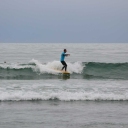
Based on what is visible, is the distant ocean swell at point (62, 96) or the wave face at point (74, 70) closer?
the distant ocean swell at point (62, 96)

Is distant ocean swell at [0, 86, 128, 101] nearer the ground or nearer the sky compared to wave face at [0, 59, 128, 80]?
nearer the ground

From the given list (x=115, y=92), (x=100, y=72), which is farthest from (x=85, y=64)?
(x=115, y=92)

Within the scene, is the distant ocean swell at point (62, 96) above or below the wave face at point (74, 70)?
below

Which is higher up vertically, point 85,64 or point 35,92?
point 85,64

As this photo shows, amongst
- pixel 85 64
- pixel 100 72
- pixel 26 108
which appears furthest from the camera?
pixel 85 64

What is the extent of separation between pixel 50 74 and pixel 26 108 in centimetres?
1285

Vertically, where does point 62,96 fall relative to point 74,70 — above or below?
below

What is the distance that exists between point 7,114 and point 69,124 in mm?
2163

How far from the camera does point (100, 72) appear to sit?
2581 centimetres

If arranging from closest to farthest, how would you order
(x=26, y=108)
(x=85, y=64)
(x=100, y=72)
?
1. (x=26, y=108)
2. (x=100, y=72)
3. (x=85, y=64)

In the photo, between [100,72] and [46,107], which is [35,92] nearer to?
[46,107]

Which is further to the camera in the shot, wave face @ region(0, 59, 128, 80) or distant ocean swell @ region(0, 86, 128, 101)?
wave face @ region(0, 59, 128, 80)

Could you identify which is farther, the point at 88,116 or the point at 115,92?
the point at 115,92

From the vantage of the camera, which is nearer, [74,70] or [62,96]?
[62,96]
